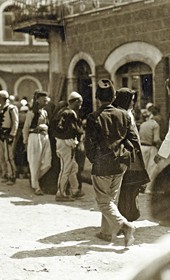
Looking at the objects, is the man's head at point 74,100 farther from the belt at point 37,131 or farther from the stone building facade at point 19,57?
the stone building facade at point 19,57

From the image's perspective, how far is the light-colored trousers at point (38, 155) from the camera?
9.14 metres

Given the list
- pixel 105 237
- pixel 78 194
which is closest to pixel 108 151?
pixel 105 237

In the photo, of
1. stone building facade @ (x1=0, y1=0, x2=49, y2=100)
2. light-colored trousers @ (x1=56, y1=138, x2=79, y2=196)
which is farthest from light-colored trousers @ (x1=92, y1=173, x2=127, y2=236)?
stone building facade @ (x1=0, y1=0, x2=49, y2=100)

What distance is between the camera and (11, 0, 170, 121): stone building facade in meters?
12.3

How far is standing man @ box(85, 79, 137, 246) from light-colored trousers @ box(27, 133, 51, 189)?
3754mm

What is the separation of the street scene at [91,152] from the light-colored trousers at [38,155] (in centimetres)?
2

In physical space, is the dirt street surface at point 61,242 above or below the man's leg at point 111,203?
below

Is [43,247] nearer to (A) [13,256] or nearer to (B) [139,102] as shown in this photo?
(A) [13,256]

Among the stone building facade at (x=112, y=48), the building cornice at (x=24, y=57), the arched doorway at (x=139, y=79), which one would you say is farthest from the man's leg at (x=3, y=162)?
the building cornice at (x=24, y=57)

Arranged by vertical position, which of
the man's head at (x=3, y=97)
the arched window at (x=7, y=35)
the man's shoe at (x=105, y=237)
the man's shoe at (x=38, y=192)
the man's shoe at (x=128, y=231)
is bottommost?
the man's shoe at (x=38, y=192)

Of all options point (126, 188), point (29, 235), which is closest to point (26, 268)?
point (29, 235)

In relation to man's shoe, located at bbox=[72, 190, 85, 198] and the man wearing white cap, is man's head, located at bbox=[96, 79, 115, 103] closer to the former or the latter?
the man wearing white cap

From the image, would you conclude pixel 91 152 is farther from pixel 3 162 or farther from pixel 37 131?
pixel 3 162

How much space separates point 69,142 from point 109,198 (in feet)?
9.93
